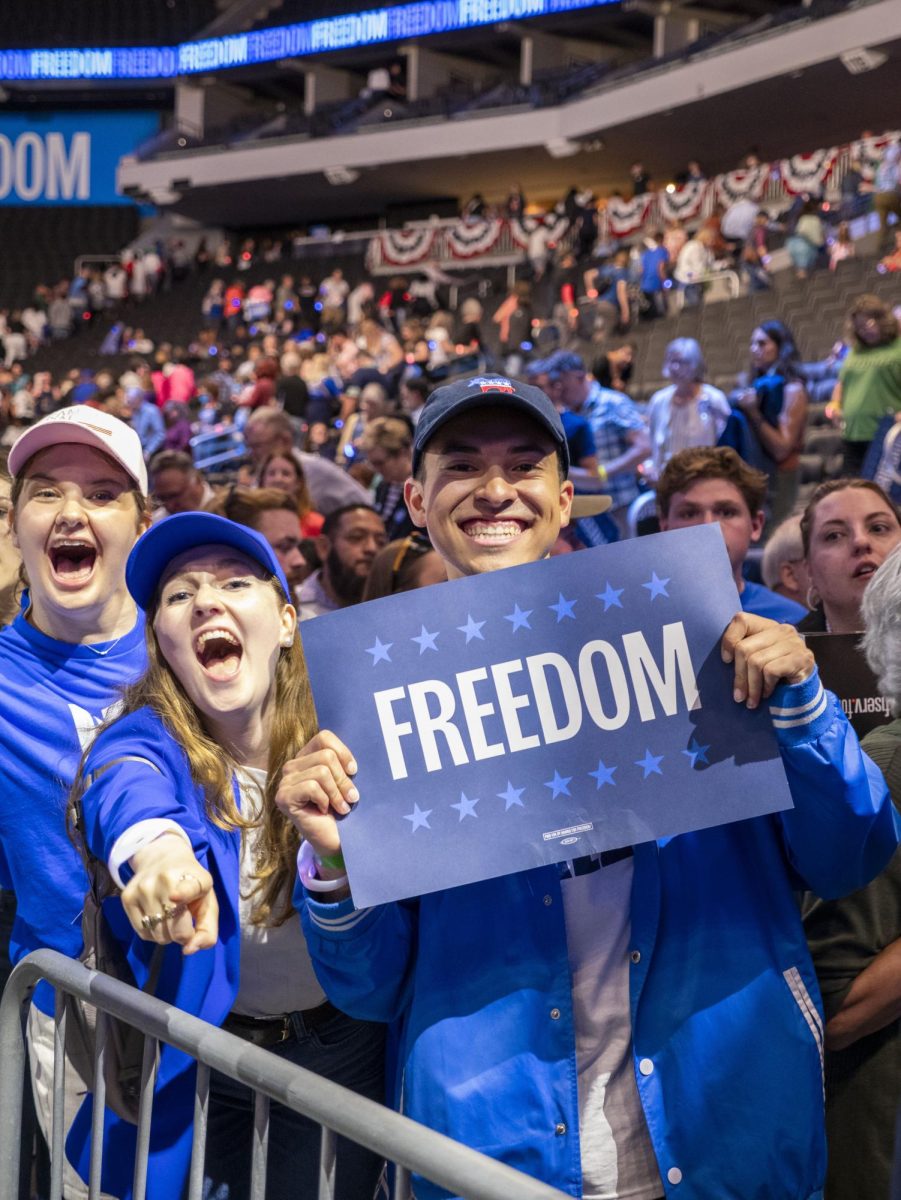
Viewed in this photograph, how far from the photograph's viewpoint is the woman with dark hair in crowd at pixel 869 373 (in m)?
Answer: 7.72

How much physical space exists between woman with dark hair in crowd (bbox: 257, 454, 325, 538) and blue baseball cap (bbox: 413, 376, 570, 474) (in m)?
3.96

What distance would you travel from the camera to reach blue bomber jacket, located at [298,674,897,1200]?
160 cm

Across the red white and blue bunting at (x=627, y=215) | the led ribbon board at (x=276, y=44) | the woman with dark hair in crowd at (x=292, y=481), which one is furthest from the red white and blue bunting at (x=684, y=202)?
the woman with dark hair in crowd at (x=292, y=481)

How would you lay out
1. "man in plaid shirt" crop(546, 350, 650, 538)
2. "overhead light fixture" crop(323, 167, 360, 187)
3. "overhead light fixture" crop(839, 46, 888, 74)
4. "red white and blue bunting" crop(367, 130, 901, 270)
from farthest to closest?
1. "overhead light fixture" crop(323, 167, 360, 187)
2. "overhead light fixture" crop(839, 46, 888, 74)
3. "red white and blue bunting" crop(367, 130, 901, 270)
4. "man in plaid shirt" crop(546, 350, 650, 538)

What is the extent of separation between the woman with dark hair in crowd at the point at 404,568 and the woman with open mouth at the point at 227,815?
4.66 feet

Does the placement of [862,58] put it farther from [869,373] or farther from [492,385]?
[492,385]

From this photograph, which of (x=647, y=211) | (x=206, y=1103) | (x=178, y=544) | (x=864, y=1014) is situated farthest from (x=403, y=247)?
(x=206, y=1103)

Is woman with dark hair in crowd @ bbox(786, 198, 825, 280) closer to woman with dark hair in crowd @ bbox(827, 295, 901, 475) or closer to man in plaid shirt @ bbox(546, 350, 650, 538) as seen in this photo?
woman with dark hair in crowd @ bbox(827, 295, 901, 475)

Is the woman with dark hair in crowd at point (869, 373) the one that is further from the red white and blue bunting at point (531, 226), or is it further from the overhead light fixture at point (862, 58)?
the red white and blue bunting at point (531, 226)

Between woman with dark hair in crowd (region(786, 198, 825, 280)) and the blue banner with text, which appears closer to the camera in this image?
woman with dark hair in crowd (region(786, 198, 825, 280))

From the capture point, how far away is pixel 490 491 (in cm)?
179

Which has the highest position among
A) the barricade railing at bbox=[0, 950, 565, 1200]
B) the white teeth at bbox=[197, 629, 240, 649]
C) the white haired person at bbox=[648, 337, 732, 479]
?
the white haired person at bbox=[648, 337, 732, 479]

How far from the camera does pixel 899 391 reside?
778 cm

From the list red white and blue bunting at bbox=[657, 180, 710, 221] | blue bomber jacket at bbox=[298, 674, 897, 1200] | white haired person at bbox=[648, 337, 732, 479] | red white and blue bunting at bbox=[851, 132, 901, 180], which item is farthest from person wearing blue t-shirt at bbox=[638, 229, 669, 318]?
blue bomber jacket at bbox=[298, 674, 897, 1200]
